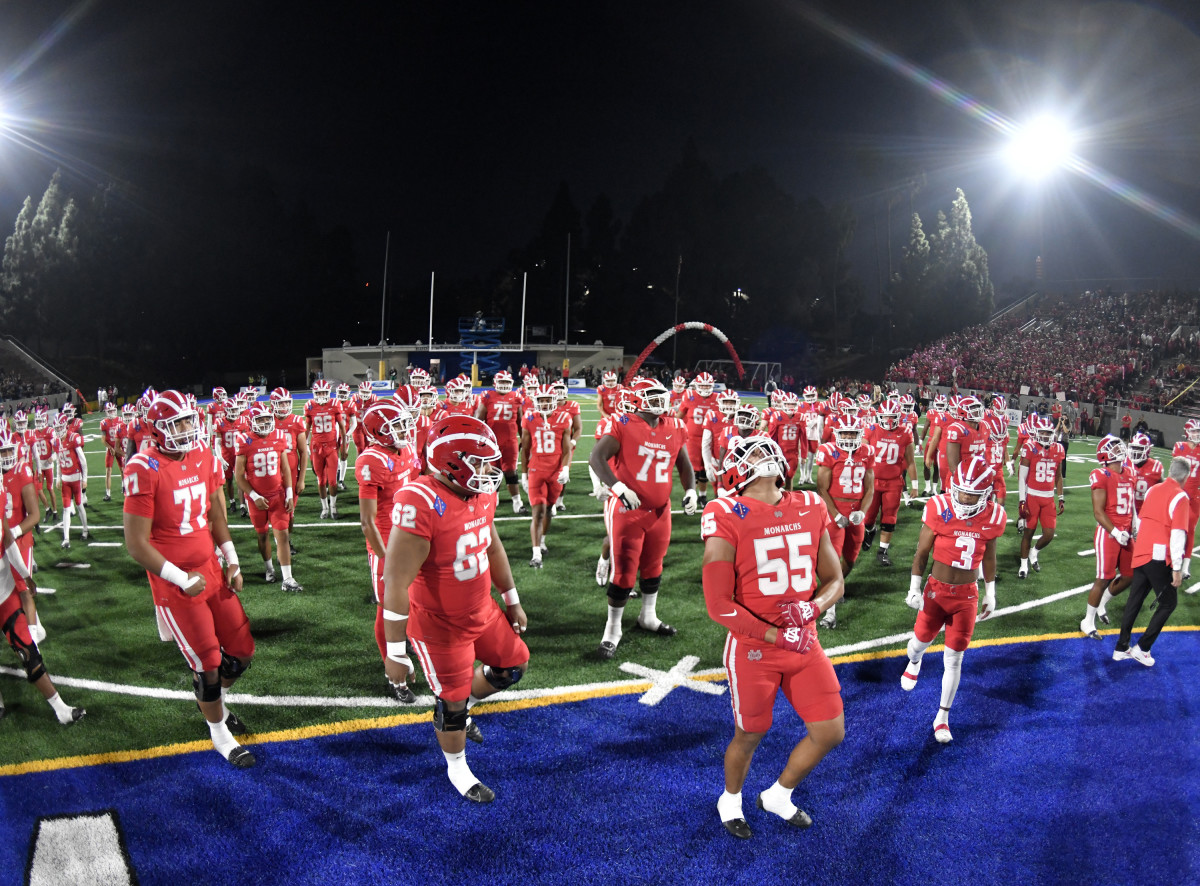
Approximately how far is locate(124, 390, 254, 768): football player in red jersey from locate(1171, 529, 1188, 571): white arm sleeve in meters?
8.26

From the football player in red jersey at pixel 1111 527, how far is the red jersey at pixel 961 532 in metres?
3.21

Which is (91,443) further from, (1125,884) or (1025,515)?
(1125,884)

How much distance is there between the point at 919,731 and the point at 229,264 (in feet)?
217

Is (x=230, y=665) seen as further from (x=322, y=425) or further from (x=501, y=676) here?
(x=322, y=425)

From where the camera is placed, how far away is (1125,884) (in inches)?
169

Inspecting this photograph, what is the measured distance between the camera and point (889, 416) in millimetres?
11039

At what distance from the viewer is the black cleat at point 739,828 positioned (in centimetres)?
457

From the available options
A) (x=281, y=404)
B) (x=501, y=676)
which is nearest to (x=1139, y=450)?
(x=501, y=676)

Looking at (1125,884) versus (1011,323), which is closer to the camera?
(1125,884)

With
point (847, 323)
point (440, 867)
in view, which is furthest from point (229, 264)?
point (440, 867)

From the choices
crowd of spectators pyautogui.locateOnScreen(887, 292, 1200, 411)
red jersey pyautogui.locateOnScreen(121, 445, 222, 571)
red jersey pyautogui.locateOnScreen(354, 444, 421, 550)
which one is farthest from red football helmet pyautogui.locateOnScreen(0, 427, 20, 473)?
crowd of spectators pyautogui.locateOnScreen(887, 292, 1200, 411)

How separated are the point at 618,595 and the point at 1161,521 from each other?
17.8 ft

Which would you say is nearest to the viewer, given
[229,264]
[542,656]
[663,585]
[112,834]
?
[112,834]

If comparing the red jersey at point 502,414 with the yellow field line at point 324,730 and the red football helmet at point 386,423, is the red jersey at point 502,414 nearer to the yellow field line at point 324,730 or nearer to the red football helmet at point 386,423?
the red football helmet at point 386,423
